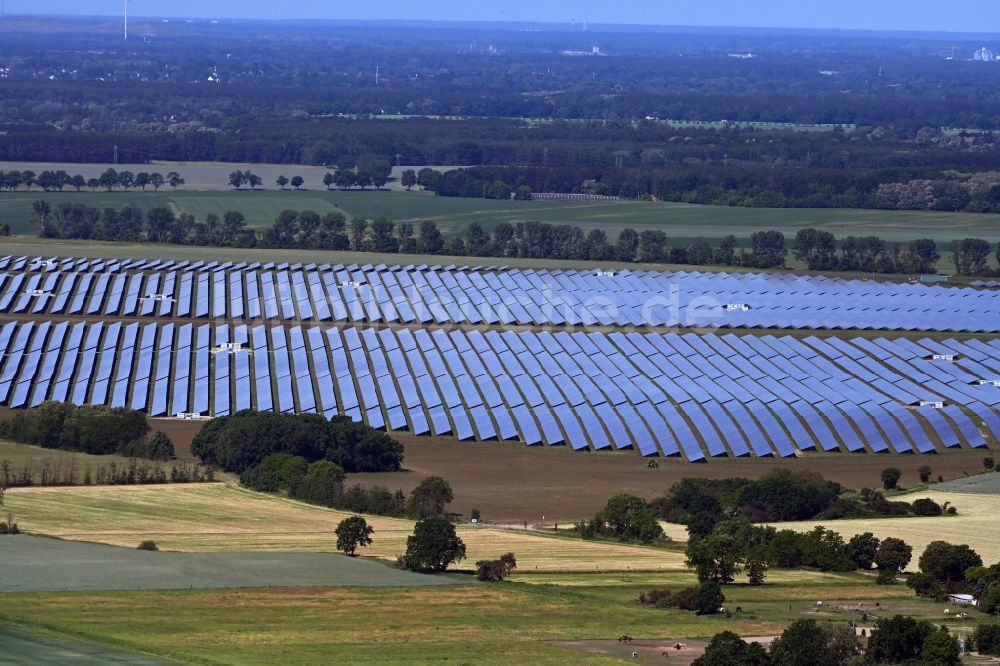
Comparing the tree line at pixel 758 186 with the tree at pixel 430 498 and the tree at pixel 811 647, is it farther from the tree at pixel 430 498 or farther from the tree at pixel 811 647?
the tree at pixel 811 647

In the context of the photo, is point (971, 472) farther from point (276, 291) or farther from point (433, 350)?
point (276, 291)

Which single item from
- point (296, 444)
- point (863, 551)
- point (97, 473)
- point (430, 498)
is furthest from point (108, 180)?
point (863, 551)

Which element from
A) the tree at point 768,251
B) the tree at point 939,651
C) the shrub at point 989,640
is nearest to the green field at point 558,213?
the tree at point 768,251

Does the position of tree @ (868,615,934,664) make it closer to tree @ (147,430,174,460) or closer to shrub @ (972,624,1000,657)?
shrub @ (972,624,1000,657)

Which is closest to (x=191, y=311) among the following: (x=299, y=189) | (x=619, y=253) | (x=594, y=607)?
(x=619, y=253)

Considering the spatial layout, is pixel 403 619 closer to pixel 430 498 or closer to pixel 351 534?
pixel 351 534

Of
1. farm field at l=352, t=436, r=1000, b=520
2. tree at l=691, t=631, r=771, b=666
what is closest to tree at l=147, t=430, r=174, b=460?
farm field at l=352, t=436, r=1000, b=520

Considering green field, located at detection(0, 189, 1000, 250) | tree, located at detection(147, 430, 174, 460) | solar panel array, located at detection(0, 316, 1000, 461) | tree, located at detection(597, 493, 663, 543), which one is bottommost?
tree, located at detection(597, 493, 663, 543)
